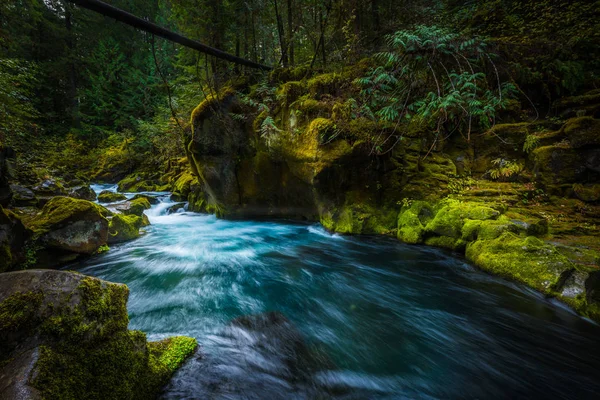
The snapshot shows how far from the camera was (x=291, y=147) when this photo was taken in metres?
7.83

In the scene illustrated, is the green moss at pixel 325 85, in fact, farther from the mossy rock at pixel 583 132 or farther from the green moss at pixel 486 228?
the mossy rock at pixel 583 132

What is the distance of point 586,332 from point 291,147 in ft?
23.2

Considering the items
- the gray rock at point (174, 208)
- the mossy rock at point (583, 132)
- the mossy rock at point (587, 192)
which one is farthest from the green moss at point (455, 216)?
the gray rock at point (174, 208)

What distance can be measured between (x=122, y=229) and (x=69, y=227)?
1874 mm

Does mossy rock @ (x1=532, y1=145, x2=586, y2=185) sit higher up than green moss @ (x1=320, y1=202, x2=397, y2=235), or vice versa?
mossy rock @ (x1=532, y1=145, x2=586, y2=185)

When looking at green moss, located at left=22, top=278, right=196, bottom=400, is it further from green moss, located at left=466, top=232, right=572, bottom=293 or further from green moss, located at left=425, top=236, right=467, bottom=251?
green moss, located at left=425, top=236, right=467, bottom=251

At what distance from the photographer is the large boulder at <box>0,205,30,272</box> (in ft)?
→ 14.2

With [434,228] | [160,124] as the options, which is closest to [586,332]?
[434,228]

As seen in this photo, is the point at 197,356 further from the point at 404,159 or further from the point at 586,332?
the point at 404,159

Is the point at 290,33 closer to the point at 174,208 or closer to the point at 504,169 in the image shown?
the point at 504,169

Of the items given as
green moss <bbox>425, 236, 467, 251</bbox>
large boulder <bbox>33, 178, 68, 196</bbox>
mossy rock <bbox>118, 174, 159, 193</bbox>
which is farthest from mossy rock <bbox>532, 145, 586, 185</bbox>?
mossy rock <bbox>118, 174, 159, 193</bbox>

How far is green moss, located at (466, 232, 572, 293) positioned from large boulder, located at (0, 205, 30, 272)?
890 centimetres

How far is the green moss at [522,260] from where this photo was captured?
12.5 ft

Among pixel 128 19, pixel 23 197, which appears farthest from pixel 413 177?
pixel 23 197
